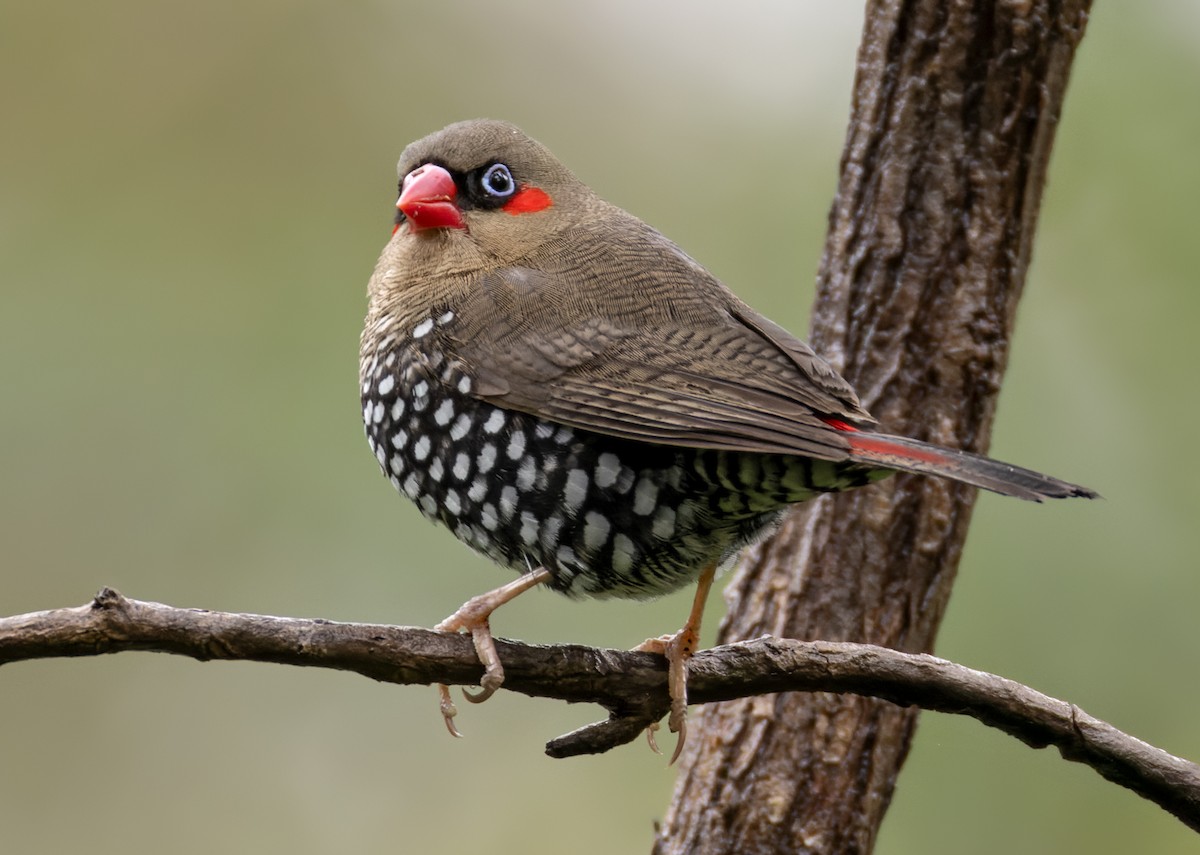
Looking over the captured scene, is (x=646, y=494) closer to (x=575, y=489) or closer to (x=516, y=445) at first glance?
(x=575, y=489)

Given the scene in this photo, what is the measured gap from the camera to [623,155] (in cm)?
738

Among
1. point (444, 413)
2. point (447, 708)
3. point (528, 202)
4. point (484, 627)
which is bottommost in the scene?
point (447, 708)

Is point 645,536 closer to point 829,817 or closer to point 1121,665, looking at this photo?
point 829,817

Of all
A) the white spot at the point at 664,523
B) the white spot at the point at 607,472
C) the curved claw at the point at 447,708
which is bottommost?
the curved claw at the point at 447,708

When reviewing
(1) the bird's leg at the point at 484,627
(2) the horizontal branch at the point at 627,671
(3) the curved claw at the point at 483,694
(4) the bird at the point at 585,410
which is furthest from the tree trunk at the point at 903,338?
(3) the curved claw at the point at 483,694

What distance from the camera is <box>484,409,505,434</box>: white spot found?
3.34 m

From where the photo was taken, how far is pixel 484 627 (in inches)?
121

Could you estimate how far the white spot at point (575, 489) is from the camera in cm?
326

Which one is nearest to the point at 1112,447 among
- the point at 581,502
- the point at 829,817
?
the point at 829,817

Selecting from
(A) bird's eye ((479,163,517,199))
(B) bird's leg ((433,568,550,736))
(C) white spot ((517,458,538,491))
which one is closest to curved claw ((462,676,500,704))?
(B) bird's leg ((433,568,550,736))

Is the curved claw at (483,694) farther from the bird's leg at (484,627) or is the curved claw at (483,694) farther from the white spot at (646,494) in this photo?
the white spot at (646,494)

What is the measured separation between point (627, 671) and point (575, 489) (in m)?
0.46

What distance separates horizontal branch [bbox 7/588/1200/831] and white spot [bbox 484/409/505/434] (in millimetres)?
562

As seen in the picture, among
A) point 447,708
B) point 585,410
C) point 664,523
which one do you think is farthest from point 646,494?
point 447,708
